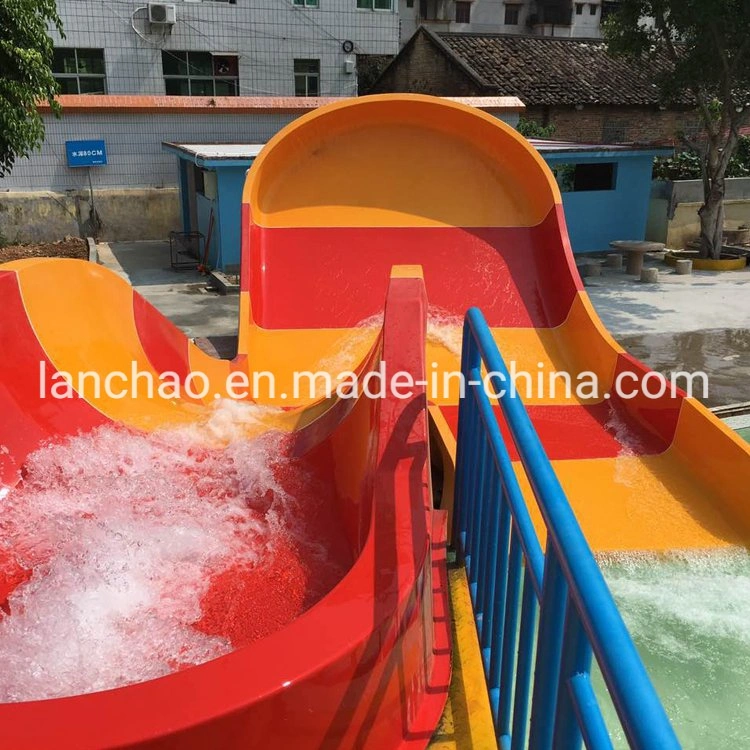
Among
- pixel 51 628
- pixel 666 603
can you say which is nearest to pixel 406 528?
pixel 51 628

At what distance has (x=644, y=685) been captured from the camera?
0.86 metres

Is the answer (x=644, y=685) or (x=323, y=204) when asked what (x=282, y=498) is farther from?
(x=323, y=204)

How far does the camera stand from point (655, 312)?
7.91 metres

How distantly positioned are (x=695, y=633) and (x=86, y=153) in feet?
36.3

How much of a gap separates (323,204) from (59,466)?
3294 mm

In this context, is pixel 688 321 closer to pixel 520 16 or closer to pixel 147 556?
pixel 147 556

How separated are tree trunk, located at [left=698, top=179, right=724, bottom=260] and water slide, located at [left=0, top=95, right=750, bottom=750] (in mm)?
5683

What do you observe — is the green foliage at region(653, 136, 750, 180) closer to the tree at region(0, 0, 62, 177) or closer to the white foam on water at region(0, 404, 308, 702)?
the tree at region(0, 0, 62, 177)

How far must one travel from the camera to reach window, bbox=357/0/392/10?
53.5 ft

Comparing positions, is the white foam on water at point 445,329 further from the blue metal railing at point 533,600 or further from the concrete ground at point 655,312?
the blue metal railing at point 533,600

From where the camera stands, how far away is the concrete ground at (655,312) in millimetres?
6230

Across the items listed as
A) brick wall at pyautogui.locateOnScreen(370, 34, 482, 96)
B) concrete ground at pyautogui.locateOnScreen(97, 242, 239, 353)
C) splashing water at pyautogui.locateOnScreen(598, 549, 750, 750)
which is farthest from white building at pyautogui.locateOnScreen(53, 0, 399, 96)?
splashing water at pyautogui.locateOnScreen(598, 549, 750, 750)

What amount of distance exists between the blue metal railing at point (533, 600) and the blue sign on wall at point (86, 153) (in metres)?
10.3

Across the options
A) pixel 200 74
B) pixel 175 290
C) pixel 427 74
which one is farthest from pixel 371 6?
pixel 175 290
